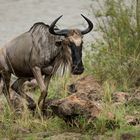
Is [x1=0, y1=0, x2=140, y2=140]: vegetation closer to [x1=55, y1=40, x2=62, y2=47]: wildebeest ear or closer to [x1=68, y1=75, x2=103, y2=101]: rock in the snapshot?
[x1=68, y1=75, x2=103, y2=101]: rock

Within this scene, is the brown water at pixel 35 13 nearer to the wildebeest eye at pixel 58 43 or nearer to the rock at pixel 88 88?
the rock at pixel 88 88

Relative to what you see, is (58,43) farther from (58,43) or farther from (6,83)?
(6,83)

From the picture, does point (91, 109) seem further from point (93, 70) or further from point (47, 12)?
point (47, 12)

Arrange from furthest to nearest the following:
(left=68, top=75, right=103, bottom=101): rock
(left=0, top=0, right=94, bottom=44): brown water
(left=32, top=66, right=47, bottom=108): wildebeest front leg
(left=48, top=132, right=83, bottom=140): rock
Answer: (left=0, top=0, right=94, bottom=44): brown water < (left=68, top=75, right=103, bottom=101): rock < (left=32, top=66, right=47, bottom=108): wildebeest front leg < (left=48, top=132, right=83, bottom=140): rock

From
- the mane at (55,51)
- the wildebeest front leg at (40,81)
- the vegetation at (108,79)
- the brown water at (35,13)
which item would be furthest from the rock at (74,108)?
the brown water at (35,13)

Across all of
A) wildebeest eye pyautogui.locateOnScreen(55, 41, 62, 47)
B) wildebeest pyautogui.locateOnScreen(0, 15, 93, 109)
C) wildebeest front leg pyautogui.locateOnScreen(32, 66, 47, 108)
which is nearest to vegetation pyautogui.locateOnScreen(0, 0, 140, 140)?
wildebeest front leg pyautogui.locateOnScreen(32, 66, 47, 108)

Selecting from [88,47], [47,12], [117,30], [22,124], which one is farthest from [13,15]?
[22,124]

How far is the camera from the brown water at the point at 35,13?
72.6ft

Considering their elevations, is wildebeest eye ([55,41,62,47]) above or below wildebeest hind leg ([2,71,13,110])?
above

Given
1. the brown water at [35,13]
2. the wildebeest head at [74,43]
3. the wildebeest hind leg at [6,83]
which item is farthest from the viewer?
the brown water at [35,13]

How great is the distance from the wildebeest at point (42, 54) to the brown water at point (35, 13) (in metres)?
8.52

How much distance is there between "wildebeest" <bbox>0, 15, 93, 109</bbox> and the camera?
10.9 meters

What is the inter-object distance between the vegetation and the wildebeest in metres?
0.62

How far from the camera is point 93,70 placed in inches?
515
